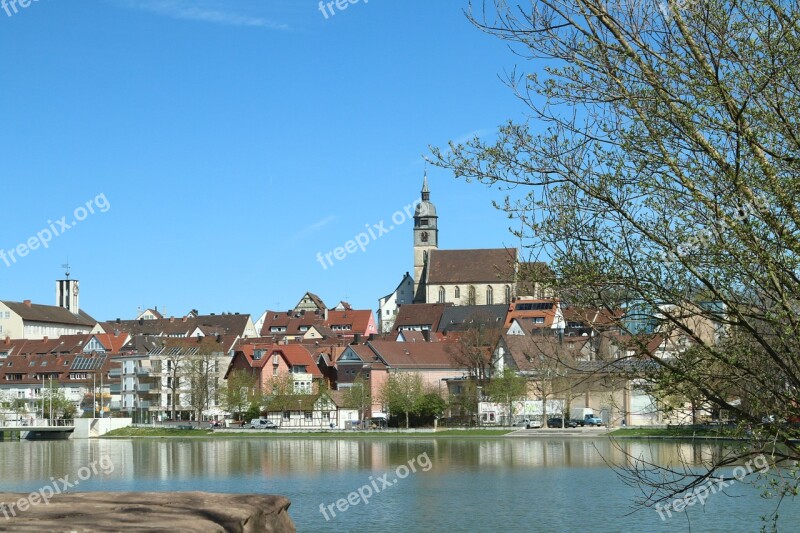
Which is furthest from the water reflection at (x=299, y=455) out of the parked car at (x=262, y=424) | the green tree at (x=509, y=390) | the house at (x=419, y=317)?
the house at (x=419, y=317)

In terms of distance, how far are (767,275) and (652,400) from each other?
1.72 m

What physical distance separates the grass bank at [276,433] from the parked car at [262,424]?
281 cm

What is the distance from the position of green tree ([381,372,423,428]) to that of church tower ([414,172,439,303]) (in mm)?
86525

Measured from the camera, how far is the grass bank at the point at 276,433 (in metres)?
73.6

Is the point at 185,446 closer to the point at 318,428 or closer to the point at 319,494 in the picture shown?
the point at 318,428

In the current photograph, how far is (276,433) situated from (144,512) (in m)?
68.6

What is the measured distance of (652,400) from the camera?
10.8m

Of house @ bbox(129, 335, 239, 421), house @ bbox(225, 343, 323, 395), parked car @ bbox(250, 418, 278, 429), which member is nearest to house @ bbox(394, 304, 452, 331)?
house @ bbox(129, 335, 239, 421)

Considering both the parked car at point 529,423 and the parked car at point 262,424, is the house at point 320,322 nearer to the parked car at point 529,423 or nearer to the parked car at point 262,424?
the parked car at point 262,424

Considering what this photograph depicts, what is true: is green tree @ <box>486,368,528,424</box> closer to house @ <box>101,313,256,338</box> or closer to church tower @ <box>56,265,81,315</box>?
house @ <box>101,313,256,338</box>

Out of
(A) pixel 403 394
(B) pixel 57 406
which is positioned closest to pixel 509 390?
(A) pixel 403 394

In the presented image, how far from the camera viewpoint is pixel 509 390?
7825cm

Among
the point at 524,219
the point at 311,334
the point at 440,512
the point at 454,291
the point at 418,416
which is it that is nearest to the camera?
the point at 524,219

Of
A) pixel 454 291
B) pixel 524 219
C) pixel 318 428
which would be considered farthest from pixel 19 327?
pixel 524 219
